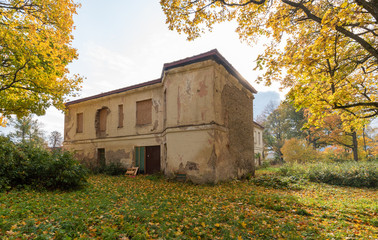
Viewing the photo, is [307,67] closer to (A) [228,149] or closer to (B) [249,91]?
(A) [228,149]

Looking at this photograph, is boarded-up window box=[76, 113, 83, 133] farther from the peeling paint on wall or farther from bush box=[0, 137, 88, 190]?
the peeling paint on wall

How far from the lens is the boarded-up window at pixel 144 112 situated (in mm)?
13411

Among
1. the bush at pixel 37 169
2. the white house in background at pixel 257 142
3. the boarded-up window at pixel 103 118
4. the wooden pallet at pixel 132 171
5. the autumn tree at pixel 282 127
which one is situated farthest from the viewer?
the autumn tree at pixel 282 127

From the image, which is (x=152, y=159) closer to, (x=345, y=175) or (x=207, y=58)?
(x=207, y=58)

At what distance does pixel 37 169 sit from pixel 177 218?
564 centimetres

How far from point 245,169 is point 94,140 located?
1184cm

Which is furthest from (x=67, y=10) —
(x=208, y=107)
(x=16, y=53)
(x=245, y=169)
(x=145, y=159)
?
(x=245, y=169)

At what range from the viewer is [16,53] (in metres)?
8.33

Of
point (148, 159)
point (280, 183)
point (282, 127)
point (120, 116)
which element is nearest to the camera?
point (280, 183)

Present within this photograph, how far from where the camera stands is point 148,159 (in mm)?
13141

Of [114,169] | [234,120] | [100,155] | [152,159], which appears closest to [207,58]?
[234,120]

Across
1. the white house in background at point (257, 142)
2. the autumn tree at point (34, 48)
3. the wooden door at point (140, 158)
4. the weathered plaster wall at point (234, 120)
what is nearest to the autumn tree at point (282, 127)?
the white house in background at point (257, 142)

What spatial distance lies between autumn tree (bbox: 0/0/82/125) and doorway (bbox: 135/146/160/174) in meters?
6.03

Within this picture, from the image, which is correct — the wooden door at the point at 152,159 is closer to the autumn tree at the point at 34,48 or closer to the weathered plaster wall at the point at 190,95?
the weathered plaster wall at the point at 190,95
